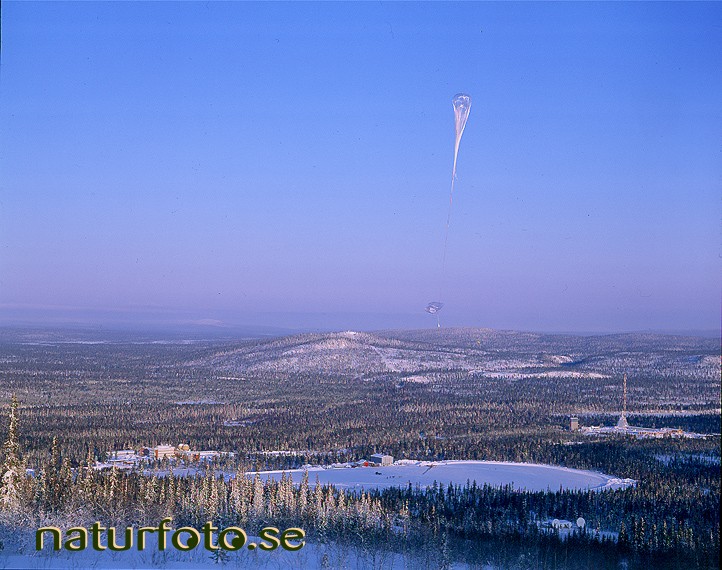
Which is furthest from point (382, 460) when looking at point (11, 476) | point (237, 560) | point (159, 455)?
point (237, 560)

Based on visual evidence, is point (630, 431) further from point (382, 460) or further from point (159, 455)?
point (159, 455)

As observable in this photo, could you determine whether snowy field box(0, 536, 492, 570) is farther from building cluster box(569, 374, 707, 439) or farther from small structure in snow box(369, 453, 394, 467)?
building cluster box(569, 374, 707, 439)

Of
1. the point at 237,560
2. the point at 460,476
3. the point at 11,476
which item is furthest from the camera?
the point at 460,476

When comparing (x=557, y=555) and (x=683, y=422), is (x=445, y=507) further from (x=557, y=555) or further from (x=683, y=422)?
(x=683, y=422)

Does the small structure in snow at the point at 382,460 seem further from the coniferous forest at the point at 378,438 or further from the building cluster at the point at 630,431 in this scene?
the building cluster at the point at 630,431

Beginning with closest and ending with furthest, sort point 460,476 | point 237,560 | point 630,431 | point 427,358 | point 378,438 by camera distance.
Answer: point 237,560 < point 460,476 < point 378,438 < point 630,431 < point 427,358

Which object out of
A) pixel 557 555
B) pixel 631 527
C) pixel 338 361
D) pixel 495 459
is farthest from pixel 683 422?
pixel 338 361

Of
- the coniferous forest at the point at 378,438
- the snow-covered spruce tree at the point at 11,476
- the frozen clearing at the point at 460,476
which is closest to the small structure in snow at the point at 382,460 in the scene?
the frozen clearing at the point at 460,476
